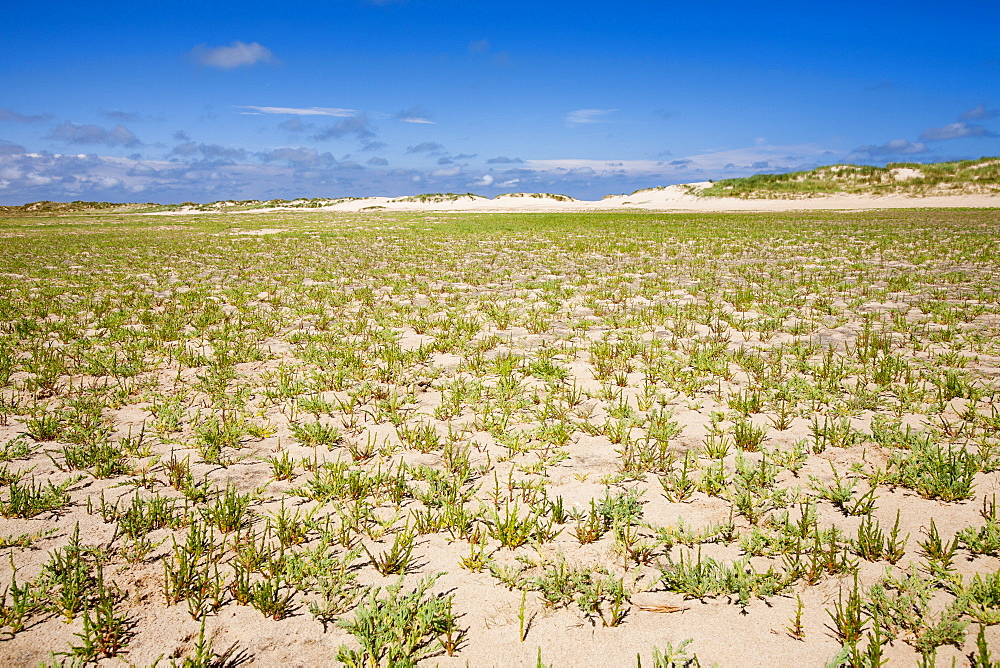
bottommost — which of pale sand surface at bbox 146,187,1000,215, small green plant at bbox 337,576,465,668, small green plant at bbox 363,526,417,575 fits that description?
small green plant at bbox 337,576,465,668

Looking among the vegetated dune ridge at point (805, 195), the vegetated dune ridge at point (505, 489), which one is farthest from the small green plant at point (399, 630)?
the vegetated dune ridge at point (805, 195)

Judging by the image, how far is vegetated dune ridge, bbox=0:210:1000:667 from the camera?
101 inches

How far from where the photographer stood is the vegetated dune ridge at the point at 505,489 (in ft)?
8.41

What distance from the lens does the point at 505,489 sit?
3.80 m

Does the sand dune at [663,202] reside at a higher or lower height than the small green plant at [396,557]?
higher

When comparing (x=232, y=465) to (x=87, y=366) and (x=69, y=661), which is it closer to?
(x=69, y=661)

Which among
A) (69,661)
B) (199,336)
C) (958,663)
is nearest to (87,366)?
(199,336)

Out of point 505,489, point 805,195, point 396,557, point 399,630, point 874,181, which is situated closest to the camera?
point 399,630

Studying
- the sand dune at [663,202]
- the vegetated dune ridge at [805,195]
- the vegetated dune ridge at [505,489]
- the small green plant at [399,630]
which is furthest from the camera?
the vegetated dune ridge at [805,195]

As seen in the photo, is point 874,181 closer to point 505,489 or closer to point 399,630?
point 505,489

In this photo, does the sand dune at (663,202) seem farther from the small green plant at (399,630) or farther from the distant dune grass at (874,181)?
the small green plant at (399,630)

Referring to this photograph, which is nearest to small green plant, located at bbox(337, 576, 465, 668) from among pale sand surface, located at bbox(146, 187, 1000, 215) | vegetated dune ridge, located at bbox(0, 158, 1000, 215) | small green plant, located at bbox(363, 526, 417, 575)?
small green plant, located at bbox(363, 526, 417, 575)

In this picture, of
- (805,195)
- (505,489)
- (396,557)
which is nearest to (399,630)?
(396,557)

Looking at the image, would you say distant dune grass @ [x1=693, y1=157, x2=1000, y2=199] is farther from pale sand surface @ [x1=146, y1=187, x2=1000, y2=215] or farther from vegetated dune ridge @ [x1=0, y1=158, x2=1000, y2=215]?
pale sand surface @ [x1=146, y1=187, x2=1000, y2=215]
